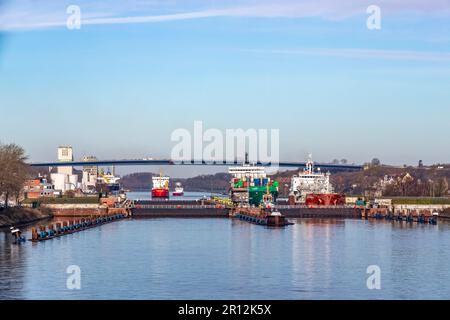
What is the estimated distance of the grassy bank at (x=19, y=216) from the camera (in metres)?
78.1

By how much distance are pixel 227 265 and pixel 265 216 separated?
43.1 meters

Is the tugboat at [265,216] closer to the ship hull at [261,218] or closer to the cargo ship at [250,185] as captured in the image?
the ship hull at [261,218]

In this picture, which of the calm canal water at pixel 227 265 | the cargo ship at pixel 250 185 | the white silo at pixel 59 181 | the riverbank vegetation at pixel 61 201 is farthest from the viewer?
the white silo at pixel 59 181

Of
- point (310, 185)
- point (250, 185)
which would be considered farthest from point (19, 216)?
point (250, 185)

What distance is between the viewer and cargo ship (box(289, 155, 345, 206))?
118438mm

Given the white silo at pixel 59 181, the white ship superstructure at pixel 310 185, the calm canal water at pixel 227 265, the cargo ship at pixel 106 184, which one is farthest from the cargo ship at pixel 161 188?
the calm canal water at pixel 227 265

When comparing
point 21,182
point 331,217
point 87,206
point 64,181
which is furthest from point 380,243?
point 64,181

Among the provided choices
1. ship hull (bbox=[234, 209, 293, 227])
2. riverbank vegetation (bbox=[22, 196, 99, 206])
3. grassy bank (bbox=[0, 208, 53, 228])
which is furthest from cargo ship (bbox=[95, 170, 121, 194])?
grassy bank (bbox=[0, 208, 53, 228])

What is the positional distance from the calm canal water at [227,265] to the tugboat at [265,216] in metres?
10.9

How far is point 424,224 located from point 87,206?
3855 centimetres

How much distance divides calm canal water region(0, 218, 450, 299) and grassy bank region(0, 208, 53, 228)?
31.6ft
